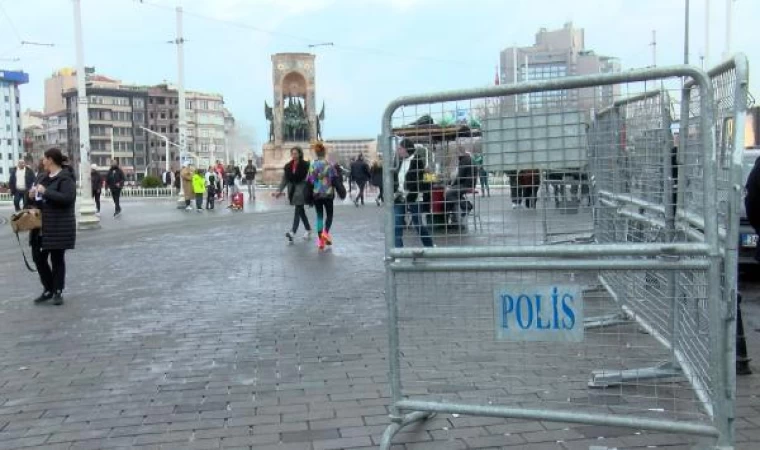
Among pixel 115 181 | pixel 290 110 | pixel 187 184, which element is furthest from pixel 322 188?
pixel 290 110

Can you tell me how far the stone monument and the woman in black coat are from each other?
121ft

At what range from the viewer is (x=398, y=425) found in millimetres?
4051

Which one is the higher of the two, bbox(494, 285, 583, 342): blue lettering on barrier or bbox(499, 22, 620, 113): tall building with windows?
bbox(499, 22, 620, 113): tall building with windows

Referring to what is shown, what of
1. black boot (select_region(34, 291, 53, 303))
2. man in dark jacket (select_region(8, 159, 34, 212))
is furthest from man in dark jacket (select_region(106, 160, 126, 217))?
black boot (select_region(34, 291, 53, 303))

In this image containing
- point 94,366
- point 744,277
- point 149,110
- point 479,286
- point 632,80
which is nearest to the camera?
point 632,80

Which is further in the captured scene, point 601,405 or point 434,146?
point 601,405

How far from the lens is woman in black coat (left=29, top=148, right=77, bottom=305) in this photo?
8.14 metres

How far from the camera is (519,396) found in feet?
15.4

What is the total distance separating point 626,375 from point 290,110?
143ft

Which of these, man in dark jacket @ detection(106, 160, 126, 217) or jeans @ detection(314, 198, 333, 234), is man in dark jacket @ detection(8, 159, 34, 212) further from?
jeans @ detection(314, 198, 333, 234)

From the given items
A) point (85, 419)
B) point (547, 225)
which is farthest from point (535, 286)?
point (85, 419)

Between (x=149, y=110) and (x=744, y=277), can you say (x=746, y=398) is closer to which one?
(x=744, y=277)

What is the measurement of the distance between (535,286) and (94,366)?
3.79 metres

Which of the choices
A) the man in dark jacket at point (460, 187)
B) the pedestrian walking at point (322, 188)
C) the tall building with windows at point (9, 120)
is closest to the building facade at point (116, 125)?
the tall building with windows at point (9, 120)
